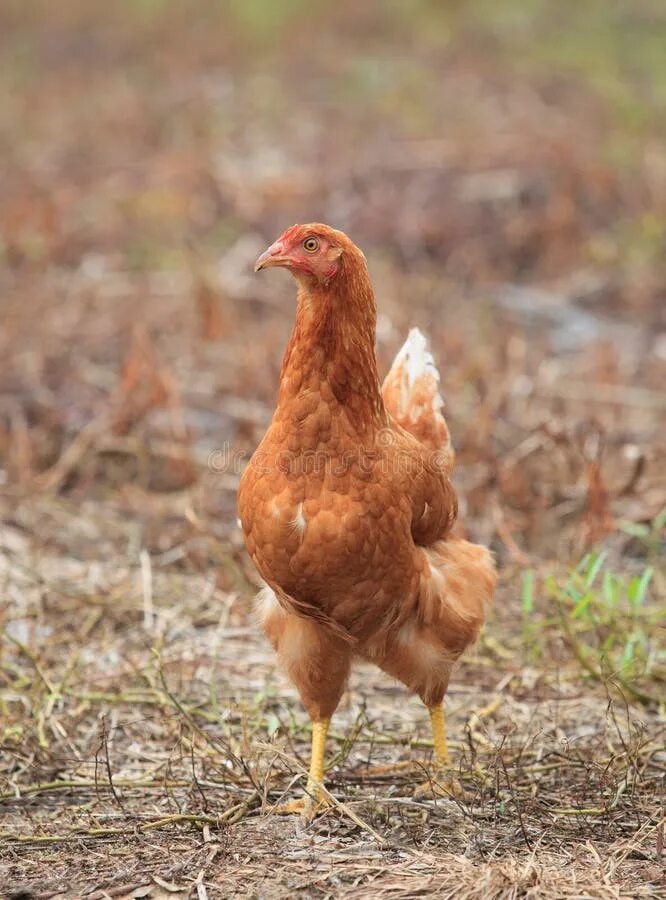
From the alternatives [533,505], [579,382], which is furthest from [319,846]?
[579,382]

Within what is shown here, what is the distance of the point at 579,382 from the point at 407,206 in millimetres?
2847

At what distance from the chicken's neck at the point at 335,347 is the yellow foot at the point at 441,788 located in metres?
1.13

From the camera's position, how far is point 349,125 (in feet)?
38.2

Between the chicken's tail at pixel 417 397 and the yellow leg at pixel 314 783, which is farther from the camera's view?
the chicken's tail at pixel 417 397

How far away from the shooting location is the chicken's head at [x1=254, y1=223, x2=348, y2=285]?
319cm

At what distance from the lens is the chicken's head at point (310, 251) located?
3188 mm

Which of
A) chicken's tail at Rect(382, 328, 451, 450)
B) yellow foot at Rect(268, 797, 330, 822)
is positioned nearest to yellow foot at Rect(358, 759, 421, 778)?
yellow foot at Rect(268, 797, 330, 822)

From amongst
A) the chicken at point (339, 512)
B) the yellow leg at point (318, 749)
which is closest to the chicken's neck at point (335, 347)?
the chicken at point (339, 512)

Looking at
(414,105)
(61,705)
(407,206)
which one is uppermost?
(414,105)

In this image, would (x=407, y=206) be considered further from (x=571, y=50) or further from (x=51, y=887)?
(x=51, y=887)

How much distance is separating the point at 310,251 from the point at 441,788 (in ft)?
5.44

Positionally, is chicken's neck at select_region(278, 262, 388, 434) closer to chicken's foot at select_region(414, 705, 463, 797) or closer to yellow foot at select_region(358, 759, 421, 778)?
chicken's foot at select_region(414, 705, 463, 797)

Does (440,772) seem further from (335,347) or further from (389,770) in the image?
(335,347)

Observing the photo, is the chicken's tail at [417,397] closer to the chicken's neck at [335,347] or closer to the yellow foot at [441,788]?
the chicken's neck at [335,347]
